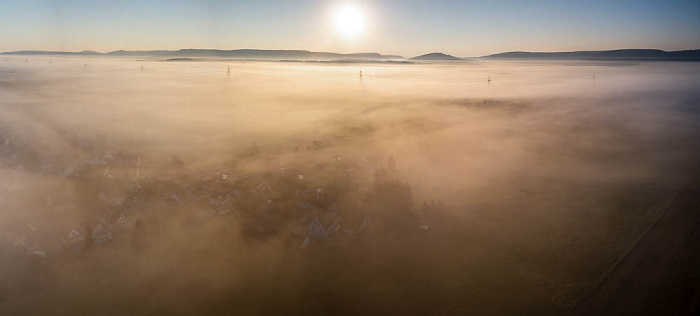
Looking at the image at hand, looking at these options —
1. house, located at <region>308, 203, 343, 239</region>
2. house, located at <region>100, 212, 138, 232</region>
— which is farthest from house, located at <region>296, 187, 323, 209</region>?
house, located at <region>100, 212, 138, 232</region>

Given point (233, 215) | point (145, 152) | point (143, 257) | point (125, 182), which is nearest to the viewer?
point (143, 257)

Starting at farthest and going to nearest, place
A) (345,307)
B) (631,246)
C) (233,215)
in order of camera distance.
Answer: (233,215) → (631,246) → (345,307)

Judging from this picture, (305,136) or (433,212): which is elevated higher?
(305,136)

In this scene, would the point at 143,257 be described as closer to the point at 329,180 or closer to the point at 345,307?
the point at 345,307

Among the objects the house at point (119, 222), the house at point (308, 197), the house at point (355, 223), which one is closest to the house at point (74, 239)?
the house at point (119, 222)

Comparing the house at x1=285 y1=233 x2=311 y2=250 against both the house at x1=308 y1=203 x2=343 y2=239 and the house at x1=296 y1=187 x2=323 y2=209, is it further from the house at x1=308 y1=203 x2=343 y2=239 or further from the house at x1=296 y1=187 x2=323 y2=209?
the house at x1=296 y1=187 x2=323 y2=209

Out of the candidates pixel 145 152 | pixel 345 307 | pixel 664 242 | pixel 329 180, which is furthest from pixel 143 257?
pixel 664 242

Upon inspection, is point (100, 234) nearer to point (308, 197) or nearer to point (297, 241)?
point (297, 241)
